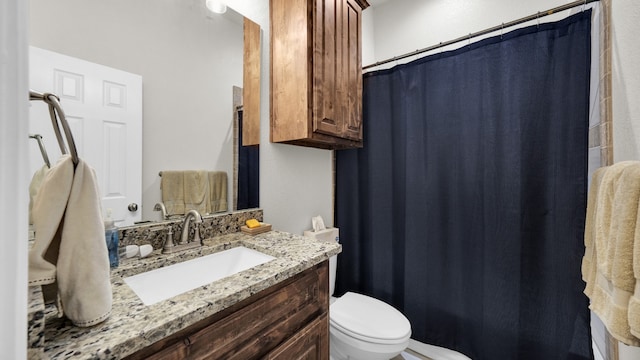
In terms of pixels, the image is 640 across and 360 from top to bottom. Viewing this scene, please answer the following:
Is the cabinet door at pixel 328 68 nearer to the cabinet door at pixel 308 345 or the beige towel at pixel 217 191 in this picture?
the beige towel at pixel 217 191

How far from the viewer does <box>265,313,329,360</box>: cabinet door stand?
0.85 meters

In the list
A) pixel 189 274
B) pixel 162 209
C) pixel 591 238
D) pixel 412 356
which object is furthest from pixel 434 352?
pixel 162 209

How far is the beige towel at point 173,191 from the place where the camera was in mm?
1077

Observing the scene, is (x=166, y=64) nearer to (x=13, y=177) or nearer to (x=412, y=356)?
(x=13, y=177)

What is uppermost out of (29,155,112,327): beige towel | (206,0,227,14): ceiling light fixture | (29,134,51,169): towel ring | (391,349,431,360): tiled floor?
(206,0,227,14): ceiling light fixture

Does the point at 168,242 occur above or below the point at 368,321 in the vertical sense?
above

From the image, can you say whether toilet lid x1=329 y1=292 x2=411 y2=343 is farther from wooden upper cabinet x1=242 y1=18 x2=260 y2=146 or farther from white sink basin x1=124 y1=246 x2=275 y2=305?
wooden upper cabinet x1=242 y1=18 x2=260 y2=146

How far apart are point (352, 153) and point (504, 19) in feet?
4.46

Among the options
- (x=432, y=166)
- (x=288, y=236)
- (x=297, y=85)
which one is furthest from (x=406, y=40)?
(x=288, y=236)

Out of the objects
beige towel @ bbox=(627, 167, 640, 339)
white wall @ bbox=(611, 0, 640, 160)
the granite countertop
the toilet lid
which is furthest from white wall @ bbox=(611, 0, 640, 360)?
the granite countertop

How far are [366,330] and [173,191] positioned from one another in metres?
1.16

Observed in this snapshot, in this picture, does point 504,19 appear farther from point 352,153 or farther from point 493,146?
point 352,153

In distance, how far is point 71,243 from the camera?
521mm

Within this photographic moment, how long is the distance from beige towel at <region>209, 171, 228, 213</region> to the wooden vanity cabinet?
0.58m
